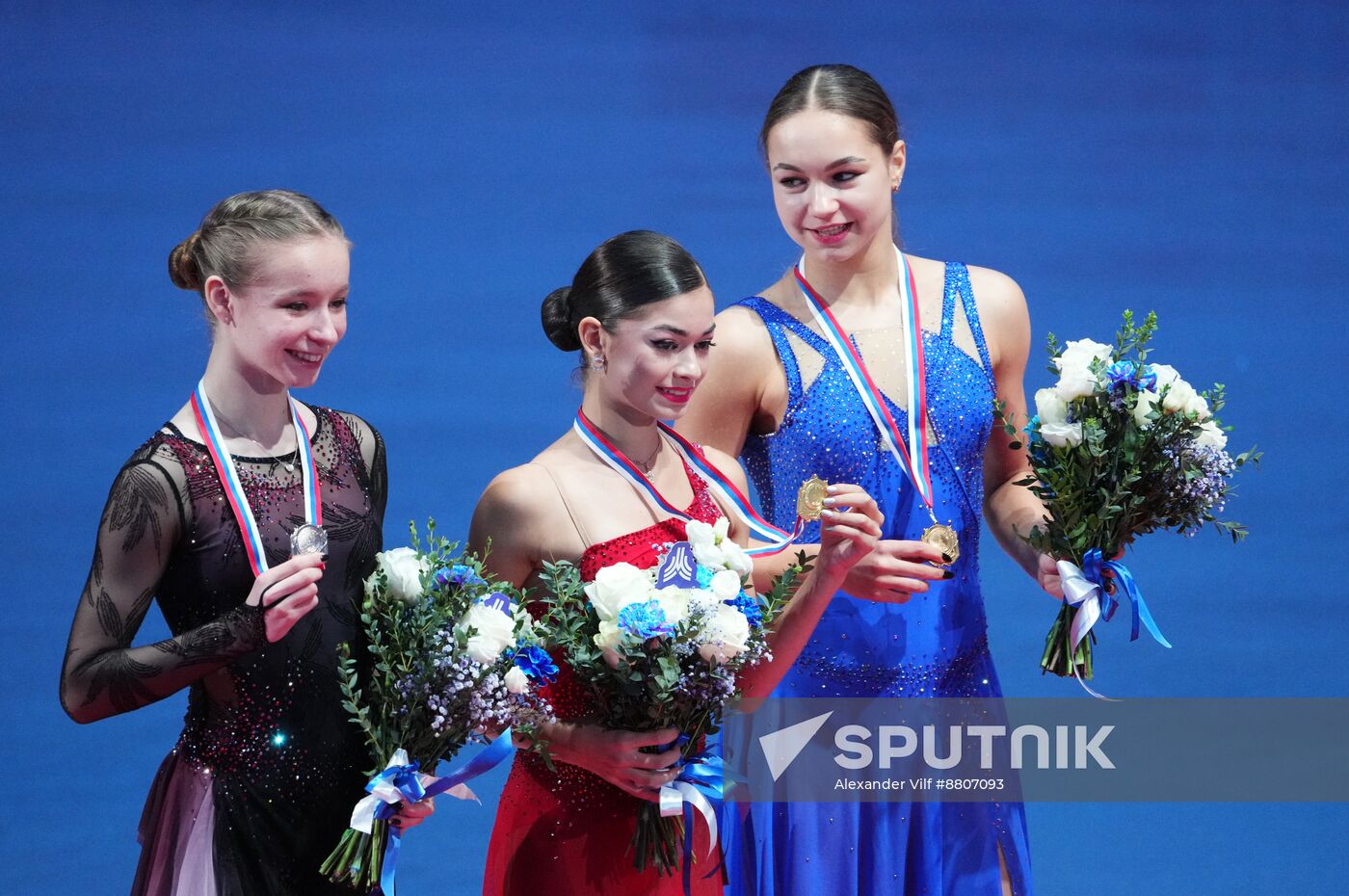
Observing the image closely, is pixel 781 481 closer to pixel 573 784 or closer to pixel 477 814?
pixel 573 784

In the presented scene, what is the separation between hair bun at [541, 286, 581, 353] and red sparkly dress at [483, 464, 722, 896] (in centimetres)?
34

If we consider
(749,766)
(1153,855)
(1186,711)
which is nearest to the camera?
(749,766)

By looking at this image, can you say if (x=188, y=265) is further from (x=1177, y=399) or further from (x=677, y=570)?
(x=1177, y=399)

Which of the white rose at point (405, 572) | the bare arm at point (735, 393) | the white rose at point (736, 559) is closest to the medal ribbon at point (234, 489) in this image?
the white rose at point (405, 572)

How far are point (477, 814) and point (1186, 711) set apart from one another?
84.5 inches

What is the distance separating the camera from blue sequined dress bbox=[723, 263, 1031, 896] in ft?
9.80

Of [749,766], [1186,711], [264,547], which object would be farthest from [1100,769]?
[264,547]

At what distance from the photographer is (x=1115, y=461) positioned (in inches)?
110

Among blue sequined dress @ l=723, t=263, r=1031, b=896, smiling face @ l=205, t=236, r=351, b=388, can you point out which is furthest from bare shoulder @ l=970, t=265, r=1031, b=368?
smiling face @ l=205, t=236, r=351, b=388

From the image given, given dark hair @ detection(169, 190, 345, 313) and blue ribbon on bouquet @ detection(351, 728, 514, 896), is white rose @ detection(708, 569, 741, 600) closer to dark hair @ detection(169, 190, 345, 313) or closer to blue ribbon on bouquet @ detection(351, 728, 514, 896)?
blue ribbon on bouquet @ detection(351, 728, 514, 896)

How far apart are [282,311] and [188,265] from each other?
0.59 ft

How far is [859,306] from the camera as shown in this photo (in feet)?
10.3

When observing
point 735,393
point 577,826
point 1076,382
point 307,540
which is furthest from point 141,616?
point 1076,382

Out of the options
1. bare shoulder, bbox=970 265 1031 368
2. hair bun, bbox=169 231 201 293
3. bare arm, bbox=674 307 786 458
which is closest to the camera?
hair bun, bbox=169 231 201 293
